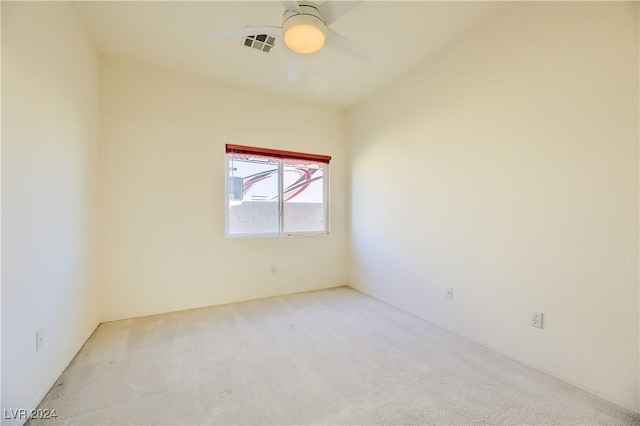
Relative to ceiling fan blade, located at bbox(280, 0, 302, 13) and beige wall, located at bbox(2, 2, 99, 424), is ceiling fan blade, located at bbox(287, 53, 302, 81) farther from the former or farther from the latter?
beige wall, located at bbox(2, 2, 99, 424)

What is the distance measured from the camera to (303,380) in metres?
1.84

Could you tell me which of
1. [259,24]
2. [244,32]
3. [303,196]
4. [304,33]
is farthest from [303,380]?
[259,24]

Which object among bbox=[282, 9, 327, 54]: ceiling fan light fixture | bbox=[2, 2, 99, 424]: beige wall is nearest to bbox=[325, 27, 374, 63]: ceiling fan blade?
bbox=[282, 9, 327, 54]: ceiling fan light fixture

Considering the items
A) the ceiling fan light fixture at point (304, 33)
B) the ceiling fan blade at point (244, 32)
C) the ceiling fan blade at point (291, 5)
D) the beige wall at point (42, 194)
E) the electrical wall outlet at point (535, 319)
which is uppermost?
the ceiling fan blade at point (291, 5)

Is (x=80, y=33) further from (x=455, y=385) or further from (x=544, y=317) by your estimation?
(x=544, y=317)

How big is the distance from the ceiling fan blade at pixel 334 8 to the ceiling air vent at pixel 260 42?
33.9 inches

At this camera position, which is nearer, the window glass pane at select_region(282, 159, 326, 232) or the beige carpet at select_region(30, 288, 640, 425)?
the beige carpet at select_region(30, 288, 640, 425)

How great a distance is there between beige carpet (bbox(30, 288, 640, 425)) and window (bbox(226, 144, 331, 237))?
1.32 metres

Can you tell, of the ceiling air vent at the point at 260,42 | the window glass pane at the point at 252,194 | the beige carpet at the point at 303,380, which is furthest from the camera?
the window glass pane at the point at 252,194

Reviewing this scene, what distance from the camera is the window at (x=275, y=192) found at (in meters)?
3.48

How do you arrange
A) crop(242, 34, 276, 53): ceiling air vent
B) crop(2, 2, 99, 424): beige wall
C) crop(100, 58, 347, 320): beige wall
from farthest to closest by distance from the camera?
crop(100, 58, 347, 320): beige wall, crop(242, 34, 276, 53): ceiling air vent, crop(2, 2, 99, 424): beige wall

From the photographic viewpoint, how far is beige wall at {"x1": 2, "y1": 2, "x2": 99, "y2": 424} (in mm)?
1379

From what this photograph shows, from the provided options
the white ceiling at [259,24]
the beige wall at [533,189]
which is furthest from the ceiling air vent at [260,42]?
the beige wall at [533,189]

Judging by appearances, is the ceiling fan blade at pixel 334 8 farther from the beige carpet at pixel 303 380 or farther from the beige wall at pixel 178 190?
the beige carpet at pixel 303 380
